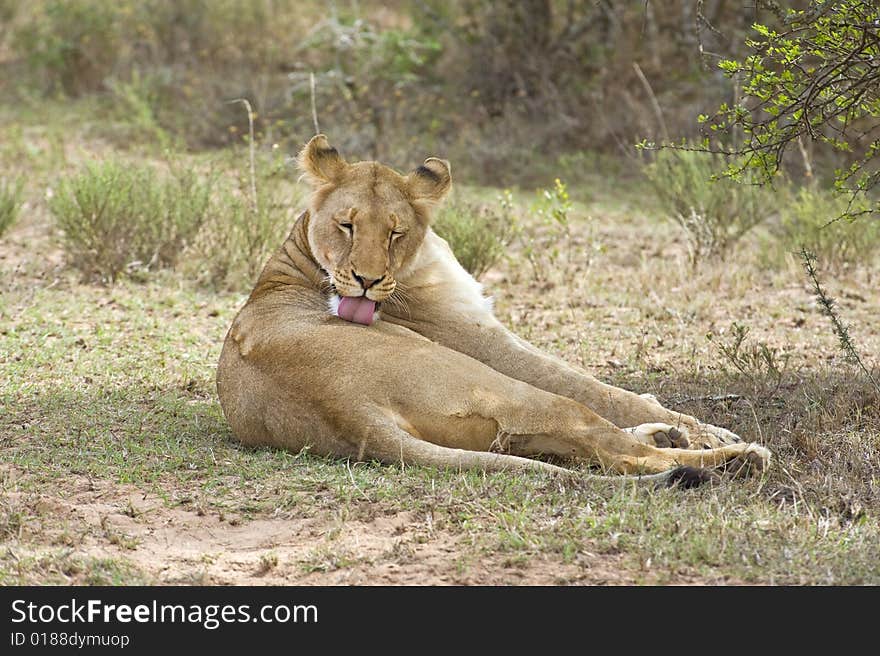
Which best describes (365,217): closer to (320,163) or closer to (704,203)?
(320,163)

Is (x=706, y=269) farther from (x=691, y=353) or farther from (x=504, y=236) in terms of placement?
(x=691, y=353)

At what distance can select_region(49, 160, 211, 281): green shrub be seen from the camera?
8867mm

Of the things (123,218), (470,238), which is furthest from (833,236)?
(123,218)

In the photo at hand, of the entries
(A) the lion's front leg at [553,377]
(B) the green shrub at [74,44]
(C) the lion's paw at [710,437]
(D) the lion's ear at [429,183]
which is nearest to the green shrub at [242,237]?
(D) the lion's ear at [429,183]

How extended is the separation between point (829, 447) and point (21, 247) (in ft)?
23.0

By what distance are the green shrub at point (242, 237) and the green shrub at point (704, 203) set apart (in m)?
3.01

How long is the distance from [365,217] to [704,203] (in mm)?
4846

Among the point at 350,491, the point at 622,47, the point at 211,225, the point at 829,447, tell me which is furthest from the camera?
the point at 622,47

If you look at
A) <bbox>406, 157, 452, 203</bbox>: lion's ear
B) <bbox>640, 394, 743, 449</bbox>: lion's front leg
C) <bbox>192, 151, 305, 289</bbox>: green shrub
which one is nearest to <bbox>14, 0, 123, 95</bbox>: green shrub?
<bbox>192, 151, 305, 289</bbox>: green shrub

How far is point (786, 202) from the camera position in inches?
410

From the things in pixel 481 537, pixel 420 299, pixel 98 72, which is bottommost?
pixel 481 537

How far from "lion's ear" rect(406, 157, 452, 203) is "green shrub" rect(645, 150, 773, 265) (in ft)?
13.1

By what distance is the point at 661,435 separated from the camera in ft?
16.4

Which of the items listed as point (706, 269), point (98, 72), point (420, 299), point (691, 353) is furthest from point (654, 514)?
point (98, 72)
